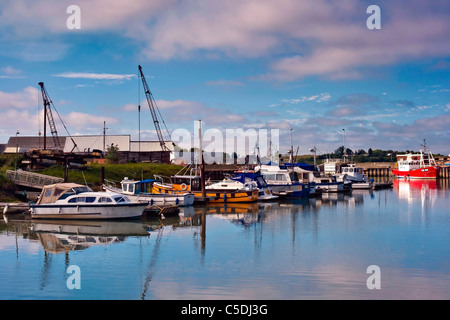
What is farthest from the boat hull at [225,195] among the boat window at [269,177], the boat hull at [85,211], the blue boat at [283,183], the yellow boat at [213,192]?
the boat hull at [85,211]

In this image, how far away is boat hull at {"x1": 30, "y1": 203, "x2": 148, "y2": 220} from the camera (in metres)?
33.5

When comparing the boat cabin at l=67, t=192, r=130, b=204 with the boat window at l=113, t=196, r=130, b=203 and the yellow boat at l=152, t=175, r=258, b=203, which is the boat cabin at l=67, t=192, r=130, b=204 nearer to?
the boat window at l=113, t=196, r=130, b=203

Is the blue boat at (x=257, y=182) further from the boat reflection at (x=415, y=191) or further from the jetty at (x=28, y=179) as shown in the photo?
the jetty at (x=28, y=179)

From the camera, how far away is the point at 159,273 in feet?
64.6

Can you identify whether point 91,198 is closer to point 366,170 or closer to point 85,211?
point 85,211

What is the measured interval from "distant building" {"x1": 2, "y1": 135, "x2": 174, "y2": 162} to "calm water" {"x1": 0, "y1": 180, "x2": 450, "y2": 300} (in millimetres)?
54459

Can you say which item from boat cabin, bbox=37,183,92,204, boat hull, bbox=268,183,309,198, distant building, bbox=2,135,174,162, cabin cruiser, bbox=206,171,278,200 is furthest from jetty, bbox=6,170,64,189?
distant building, bbox=2,135,174,162

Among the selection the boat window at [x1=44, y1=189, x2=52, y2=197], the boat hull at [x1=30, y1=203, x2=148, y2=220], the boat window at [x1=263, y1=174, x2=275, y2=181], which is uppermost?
the boat window at [x1=263, y1=174, x2=275, y2=181]

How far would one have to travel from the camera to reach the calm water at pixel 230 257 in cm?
1722

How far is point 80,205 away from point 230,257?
51.2ft
